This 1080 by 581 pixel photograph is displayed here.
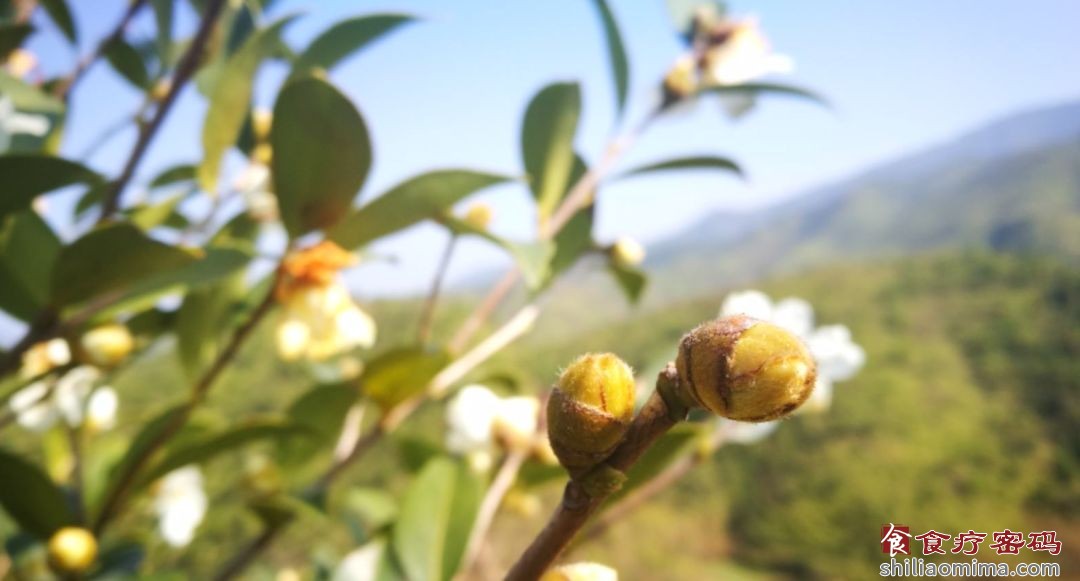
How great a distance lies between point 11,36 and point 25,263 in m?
0.25

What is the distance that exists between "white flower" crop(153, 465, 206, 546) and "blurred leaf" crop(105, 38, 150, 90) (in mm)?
402

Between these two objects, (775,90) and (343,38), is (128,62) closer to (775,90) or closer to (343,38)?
(343,38)

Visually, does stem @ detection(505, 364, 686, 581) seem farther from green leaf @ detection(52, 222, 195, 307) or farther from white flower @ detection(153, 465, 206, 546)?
white flower @ detection(153, 465, 206, 546)

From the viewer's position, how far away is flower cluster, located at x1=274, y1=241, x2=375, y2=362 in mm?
570

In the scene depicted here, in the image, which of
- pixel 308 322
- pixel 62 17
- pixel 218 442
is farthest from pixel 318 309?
pixel 62 17

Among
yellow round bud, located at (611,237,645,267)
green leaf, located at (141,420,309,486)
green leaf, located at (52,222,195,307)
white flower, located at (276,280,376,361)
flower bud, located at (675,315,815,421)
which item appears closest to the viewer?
flower bud, located at (675,315,815,421)

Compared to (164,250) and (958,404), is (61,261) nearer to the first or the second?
(164,250)

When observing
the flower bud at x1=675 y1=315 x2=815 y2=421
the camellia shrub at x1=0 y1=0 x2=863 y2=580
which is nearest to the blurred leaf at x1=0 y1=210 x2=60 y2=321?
the camellia shrub at x1=0 y1=0 x2=863 y2=580

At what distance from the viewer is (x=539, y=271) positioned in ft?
1.28

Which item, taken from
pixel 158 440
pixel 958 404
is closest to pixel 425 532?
pixel 158 440

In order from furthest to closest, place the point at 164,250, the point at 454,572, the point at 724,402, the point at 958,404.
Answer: the point at 958,404, the point at 454,572, the point at 164,250, the point at 724,402

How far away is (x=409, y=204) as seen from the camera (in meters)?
0.42

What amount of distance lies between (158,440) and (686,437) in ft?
1.18

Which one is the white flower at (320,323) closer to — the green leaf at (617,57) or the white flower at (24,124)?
the white flower at (24,124)
